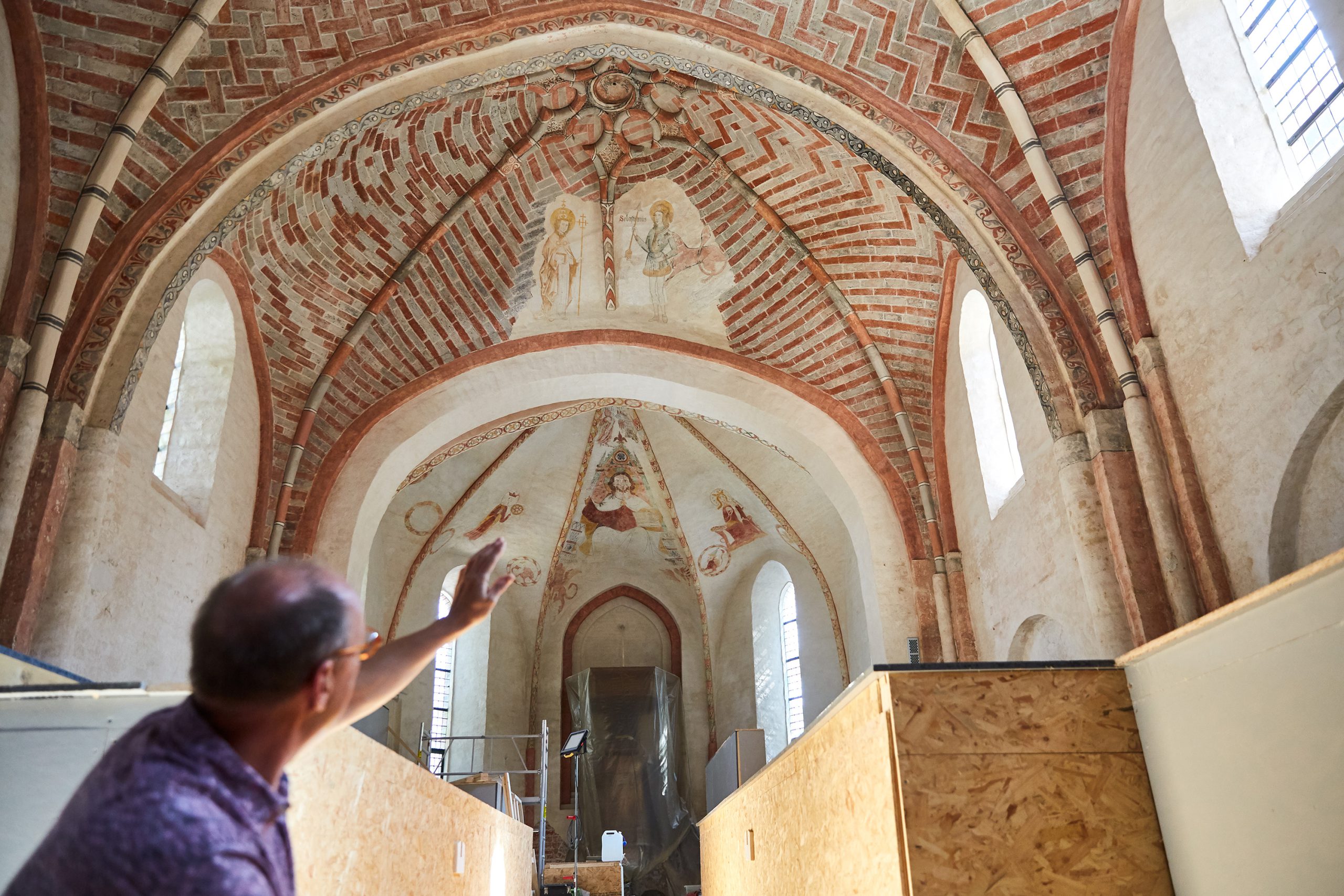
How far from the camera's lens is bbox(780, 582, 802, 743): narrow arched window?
Answer: 619 inches

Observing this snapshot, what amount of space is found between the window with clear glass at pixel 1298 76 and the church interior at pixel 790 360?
30mm

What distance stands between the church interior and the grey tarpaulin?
10.0 feet

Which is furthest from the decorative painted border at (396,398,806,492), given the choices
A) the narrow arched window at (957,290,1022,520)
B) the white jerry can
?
the white jerry can

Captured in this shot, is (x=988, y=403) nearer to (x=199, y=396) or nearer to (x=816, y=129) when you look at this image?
(x=816, y=129)

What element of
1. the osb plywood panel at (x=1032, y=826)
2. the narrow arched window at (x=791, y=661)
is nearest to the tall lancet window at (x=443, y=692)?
the narrow arched window at (x=791, y=661)

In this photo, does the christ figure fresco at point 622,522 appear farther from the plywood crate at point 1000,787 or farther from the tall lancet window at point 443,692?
the plywood crate at point 1000,787

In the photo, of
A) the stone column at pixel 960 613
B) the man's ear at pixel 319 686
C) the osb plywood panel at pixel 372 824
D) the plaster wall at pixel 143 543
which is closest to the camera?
the man's ear at pixel 319 686

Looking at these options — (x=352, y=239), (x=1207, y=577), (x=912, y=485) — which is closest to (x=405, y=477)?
(x=352, y=239)

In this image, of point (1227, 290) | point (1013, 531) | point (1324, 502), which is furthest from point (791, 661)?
point (1324, 502)

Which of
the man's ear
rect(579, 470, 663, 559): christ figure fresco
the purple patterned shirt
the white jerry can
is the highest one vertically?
rect(579, 470, 663, 559): christ figure fresco

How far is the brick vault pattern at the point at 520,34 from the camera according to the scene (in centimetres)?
673

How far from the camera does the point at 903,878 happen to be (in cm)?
349

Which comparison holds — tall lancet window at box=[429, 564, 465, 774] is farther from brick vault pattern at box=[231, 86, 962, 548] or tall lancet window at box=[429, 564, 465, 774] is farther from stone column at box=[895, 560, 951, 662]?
stone column at box=[895, 560, 951, 662]

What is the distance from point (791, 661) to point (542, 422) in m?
6.39
